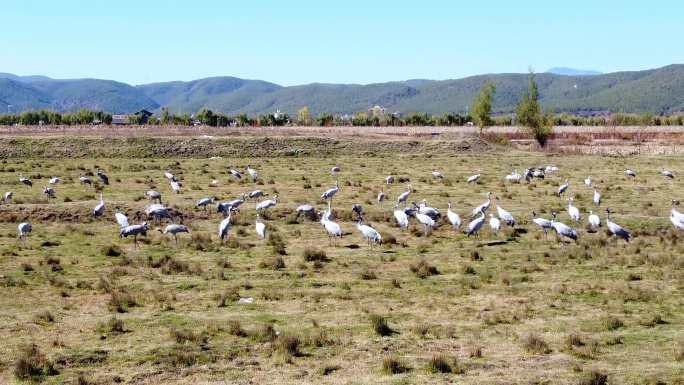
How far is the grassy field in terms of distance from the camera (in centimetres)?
1484

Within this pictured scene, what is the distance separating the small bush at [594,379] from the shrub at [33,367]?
9003mm

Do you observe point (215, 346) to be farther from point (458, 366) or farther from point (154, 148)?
point (154, 148)

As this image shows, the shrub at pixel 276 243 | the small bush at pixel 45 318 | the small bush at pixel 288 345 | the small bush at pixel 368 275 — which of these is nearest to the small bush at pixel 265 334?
the small bush at pixel 288 345

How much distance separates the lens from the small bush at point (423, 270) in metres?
22.8

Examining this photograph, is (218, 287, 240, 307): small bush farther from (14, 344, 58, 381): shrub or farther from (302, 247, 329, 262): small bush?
(14, 344, 58, 381): shrub

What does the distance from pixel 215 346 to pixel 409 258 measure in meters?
10.4

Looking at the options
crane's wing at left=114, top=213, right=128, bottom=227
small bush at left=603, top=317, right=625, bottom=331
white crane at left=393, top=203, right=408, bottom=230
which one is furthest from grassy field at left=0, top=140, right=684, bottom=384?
crane's wing at left=114, top=213, right=128, bottom=227

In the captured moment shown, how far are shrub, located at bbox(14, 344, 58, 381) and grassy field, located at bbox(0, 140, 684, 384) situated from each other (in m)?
0.05

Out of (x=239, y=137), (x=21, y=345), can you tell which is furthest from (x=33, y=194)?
(x=239, y=137)

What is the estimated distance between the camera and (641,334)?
Answer: 16.8 metres

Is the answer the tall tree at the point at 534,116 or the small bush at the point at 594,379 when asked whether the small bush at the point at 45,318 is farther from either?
the tall tree at the point at 534,116

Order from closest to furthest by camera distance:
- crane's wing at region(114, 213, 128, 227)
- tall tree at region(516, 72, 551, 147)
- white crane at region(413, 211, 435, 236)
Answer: white crane at region(413, 211, 435, 236)
crane's wing at region(114, 213, 128, 227)
tall tree at region(516, 72, 551, 147)

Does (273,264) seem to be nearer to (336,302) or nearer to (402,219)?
(336,302)

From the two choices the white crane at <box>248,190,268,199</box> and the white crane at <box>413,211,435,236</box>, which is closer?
the white crane at <box>413,211,435,236</box>
